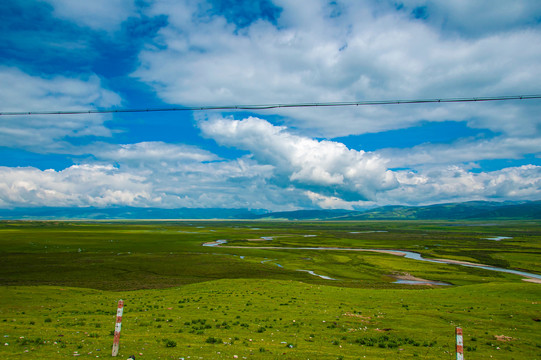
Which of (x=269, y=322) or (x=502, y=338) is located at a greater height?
(x=502, y=338)

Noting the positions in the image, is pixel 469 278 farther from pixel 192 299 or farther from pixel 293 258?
pixel 192 299

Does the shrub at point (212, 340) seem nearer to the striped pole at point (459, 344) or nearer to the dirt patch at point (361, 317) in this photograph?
the dirt patch at point (361, 317)

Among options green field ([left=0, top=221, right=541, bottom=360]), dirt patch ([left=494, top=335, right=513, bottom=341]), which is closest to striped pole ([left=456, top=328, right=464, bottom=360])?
green field ([left=0, top=221, right=541, bottom=360])

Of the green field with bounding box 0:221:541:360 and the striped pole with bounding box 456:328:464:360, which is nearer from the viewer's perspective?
the striped pole with bounding box 456:328:464:360

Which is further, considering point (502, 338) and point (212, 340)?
point (502, 338)

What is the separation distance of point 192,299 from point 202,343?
15603mm

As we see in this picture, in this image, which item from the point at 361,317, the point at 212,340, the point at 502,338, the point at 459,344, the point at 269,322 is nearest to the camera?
the point at 459,344

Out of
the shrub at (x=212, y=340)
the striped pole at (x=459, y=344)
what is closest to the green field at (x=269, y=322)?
the shrub at (x=212, y=340)

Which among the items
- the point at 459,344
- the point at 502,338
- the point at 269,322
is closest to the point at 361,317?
the point at 269,322

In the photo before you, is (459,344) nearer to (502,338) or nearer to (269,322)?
(502,338)

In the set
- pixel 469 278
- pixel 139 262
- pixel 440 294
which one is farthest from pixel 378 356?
pixel 139 262

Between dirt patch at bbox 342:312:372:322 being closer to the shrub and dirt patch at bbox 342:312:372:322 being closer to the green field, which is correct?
the green field

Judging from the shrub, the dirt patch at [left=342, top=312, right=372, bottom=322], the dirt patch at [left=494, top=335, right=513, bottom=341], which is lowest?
the dirt patch at [left=342, top=312, right=372, bottom=322]

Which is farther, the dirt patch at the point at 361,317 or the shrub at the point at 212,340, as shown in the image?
the dirt patch at the point at 361,317
